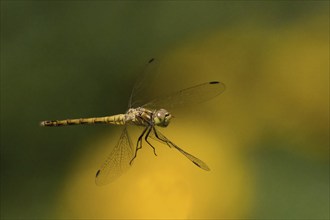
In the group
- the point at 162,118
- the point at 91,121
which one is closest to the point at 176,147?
the point at 162,118

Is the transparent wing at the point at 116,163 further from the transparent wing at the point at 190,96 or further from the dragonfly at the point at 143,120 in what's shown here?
the transparent wing at the point at 190,96

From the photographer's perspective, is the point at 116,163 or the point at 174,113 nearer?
the point at 116,163

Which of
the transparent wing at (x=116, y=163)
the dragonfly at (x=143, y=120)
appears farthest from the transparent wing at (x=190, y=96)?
the transparent wing at (x=116, y=163)

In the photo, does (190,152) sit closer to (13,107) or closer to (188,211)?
(188,211)

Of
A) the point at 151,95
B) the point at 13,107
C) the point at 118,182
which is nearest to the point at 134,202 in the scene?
the point at 118,182

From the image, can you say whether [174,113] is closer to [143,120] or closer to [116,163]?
[143,120]

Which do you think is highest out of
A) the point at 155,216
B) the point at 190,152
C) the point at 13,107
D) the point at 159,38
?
the point at 159,38
